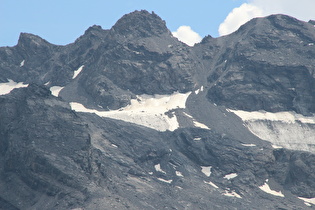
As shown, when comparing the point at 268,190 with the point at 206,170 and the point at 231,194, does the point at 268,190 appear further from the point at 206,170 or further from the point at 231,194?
the point at 206,170

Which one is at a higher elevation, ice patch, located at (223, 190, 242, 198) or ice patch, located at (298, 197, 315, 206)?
ice patch, located at (298, 197, 315, 206)

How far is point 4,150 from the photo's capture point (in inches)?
6147

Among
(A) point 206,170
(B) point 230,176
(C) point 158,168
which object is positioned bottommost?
(C) point 158,168

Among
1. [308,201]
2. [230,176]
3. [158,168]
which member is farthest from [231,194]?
[308,201]

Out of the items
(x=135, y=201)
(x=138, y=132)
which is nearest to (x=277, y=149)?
(x=138, y=132)

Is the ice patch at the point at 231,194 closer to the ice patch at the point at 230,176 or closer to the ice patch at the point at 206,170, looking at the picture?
the ice patch at the point at 230,176

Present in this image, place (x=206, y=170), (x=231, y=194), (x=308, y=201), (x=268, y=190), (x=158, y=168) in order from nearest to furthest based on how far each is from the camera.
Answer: (x=231, y=194), (x=308, y=201), (x=158, y=168), (x=268, y=190), (x=206, y=170)

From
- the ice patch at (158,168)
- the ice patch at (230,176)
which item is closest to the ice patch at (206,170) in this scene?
the ice patch at (230,176)

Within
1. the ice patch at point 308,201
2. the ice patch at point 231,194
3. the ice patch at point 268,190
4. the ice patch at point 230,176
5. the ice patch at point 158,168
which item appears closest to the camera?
the ice patch at point 231,194

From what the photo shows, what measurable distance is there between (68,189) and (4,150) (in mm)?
24015

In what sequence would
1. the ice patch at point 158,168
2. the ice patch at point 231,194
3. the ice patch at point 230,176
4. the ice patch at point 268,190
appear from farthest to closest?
the ice patch at point 230,176 < the ice patch at point 268,190 < the ice patch at point 158,168 < the ice patch at point 231,194

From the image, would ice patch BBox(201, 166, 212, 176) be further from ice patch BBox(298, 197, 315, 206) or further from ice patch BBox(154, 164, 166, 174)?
ice patch BBox(298, 197, 315, 206)

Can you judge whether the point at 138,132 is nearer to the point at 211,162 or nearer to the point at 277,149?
the point at 211,162

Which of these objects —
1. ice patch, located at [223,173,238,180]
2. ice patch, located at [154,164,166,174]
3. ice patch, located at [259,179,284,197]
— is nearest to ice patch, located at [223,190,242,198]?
ice patch, located at [223,173,238,180]
